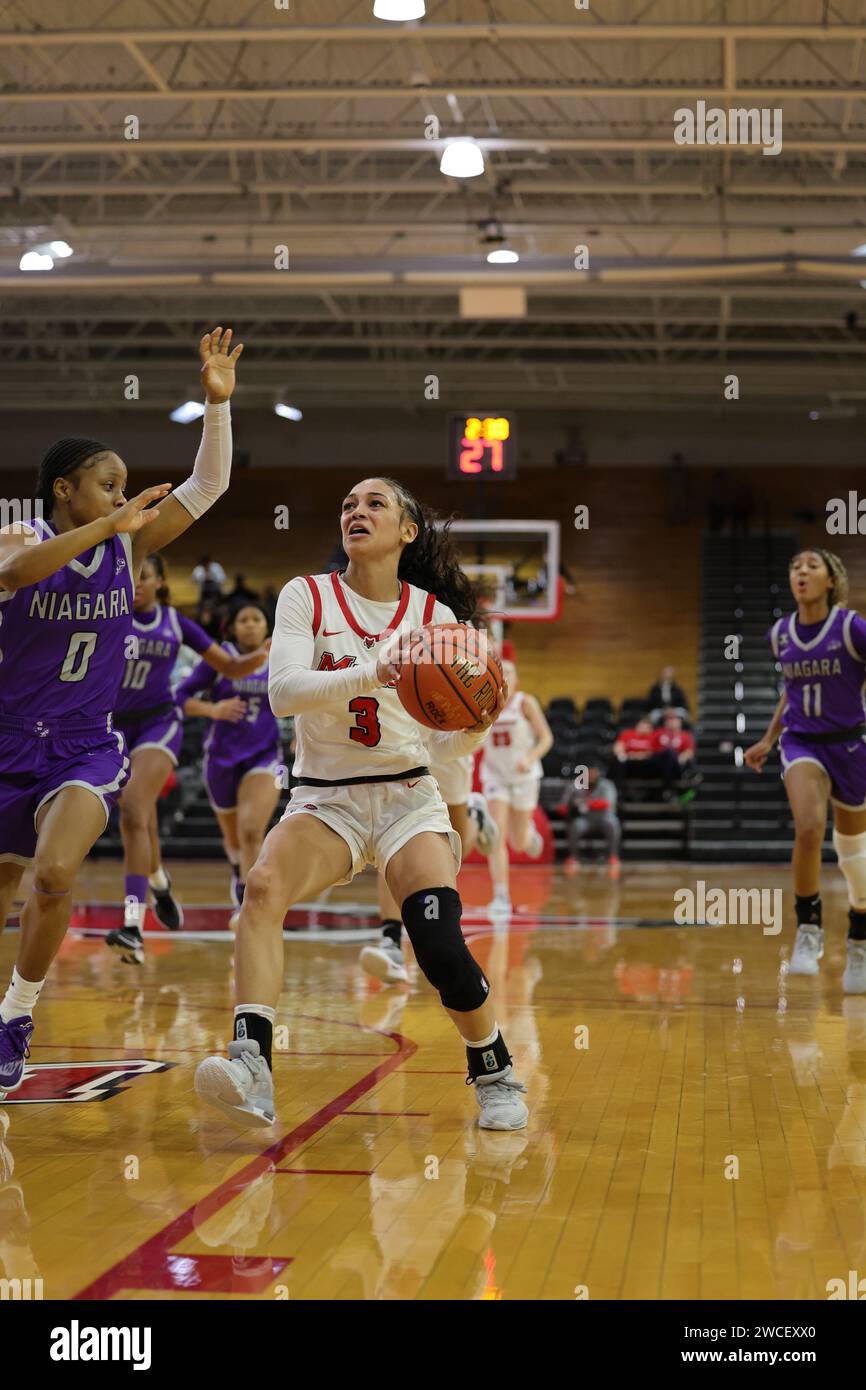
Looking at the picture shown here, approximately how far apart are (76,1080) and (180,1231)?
1779 mm

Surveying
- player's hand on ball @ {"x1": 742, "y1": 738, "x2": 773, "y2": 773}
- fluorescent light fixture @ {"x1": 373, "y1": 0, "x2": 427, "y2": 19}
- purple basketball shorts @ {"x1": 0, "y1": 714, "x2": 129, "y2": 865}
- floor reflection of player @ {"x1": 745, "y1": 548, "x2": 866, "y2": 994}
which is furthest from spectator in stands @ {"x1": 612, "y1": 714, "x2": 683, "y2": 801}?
purple basketball shorts @ {"x1": 0, "y1": 714, "x2": 129, "y2": 865}

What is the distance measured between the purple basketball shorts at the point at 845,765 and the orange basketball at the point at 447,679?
11.0 feet

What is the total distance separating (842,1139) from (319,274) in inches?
544

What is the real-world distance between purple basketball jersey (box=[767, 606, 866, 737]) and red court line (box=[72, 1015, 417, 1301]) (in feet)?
10.7

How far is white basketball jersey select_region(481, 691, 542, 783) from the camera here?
37.3ft

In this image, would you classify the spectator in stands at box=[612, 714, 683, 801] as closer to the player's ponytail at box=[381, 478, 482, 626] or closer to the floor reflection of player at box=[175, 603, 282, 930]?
the floor reflection of player at box=[175, 603, 282, 930]

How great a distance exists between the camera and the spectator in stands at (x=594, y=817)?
1603cm

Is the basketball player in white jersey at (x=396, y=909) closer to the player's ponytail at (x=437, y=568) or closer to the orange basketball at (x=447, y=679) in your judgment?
the player's ponytail at (x=437, y=568)

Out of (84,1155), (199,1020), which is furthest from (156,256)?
(84,1155)

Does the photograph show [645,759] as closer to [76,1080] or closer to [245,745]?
[245,745]

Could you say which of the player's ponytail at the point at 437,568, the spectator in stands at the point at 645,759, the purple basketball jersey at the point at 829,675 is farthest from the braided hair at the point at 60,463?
the spectator in stands at the point at 645,759

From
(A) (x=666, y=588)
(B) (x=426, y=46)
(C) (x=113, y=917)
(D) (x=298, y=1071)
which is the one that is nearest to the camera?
(D) (x=298, y=1071)
